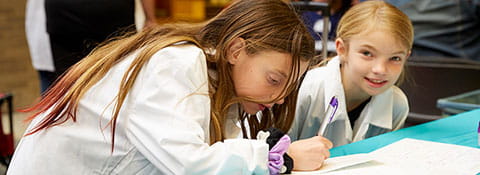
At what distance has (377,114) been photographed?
1.67m

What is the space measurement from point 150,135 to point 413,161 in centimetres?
55

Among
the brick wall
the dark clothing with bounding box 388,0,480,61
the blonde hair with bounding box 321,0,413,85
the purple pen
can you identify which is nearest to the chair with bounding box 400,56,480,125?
the dark clothing with bounding box 388,0,480,61

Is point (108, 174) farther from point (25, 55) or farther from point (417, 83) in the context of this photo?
point (25, 55)

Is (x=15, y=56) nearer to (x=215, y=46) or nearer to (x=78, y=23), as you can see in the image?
(x=78, y=23)

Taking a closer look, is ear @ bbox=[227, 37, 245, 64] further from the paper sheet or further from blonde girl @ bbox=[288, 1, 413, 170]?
blonde girl @ bbox=[288, 1, 413, 170]

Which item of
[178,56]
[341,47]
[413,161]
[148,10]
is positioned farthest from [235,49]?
[148,10]

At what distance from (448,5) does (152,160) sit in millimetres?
2573

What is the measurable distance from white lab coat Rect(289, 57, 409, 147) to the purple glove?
1.93 feet

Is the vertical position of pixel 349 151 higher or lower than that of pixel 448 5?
higher

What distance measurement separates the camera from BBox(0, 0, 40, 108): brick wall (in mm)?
4086

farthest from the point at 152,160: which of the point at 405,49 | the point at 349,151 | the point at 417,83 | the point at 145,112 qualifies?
the point at 417,83

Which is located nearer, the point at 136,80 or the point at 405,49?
the point at 136,80

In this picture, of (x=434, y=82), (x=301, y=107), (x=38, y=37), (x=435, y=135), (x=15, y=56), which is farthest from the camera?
(x=15, y=56)

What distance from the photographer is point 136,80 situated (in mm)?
1014
